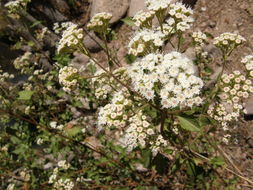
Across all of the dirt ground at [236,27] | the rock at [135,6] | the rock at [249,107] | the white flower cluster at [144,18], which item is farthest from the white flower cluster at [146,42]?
the rock at [135,6]

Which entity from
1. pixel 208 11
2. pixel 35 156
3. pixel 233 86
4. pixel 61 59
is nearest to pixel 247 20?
pixel 208 11

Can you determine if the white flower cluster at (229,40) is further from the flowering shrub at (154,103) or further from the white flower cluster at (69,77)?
the white flower cluster at (69,77)

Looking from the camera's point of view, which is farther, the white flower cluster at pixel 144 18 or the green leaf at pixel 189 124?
the white flower cluster at pixel 144 18

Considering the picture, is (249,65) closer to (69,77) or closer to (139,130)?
(139,130)

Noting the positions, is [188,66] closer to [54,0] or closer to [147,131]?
[147,131]

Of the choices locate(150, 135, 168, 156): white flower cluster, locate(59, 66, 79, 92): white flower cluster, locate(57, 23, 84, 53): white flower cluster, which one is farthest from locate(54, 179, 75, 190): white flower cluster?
locate(57, 23, 84, 53): white flower cluster
